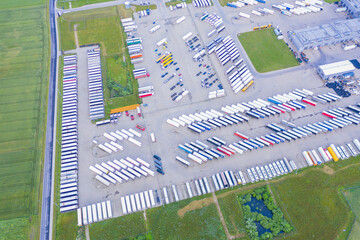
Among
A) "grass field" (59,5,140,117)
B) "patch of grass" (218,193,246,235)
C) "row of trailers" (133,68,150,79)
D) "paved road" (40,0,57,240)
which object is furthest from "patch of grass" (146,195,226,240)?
"row of trailers" (133,68,150,79)

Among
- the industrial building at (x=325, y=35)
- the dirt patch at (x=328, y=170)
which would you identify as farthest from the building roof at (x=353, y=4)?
the dirt patch at (x=328, y=170)

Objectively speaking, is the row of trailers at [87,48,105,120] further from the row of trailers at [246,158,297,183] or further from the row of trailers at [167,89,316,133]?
the row of trailers at [246,158,297,183]

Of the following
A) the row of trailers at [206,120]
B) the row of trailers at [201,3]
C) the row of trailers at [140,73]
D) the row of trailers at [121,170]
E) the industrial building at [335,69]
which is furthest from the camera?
the row of trailers at [201,3]

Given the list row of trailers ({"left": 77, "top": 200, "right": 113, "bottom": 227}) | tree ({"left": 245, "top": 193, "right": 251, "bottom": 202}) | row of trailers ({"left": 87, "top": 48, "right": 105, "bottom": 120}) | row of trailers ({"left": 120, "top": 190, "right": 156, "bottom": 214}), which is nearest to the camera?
row of trailers ({"left": 77, "top": 200, "right": 113, "bottom": 227})

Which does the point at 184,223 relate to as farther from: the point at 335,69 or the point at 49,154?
the point at 335,69

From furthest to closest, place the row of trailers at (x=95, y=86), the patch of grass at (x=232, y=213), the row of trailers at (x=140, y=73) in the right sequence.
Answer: the row of trailers at (x=140, y=73), the row of trailers at (x=95, y=86), the patch of grass at (x=232, y=213)

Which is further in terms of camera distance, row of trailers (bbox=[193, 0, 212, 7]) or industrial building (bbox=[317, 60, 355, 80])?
row of trailers (bbox=[193, 0, 212, 7])

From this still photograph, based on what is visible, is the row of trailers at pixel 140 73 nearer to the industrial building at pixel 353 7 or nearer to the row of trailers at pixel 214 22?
the row of trailers at pixel 214 22
